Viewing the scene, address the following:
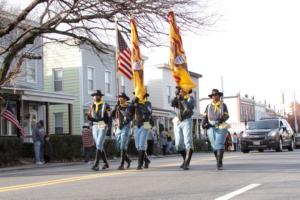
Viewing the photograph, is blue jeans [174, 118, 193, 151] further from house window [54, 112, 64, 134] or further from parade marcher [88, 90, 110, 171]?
house window [54, 112, 64, 134]

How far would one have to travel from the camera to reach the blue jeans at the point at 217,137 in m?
12.4

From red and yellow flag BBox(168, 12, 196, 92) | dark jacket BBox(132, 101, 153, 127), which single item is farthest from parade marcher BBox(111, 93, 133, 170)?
red and yellow flag BBox(168, 12, 196, 92)

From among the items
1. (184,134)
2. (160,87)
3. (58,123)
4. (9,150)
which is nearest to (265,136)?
(9,150)

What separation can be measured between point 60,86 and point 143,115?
2331 centimetres

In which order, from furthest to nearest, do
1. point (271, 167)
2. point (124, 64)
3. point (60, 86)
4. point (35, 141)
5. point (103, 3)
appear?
point (60, 86) → point (124, 64) → point (35, 141) → point (103, 3) → point (271, 167)

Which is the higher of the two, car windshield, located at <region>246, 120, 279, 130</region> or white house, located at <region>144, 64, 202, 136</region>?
white house, located at <region>144, 64, 202, 136</region>

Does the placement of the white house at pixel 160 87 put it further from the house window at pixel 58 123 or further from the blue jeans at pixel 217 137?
the blue jeans at pixel 217 137

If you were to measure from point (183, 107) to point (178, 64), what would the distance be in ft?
6.22

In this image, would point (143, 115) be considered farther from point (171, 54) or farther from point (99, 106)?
point (171, 54)

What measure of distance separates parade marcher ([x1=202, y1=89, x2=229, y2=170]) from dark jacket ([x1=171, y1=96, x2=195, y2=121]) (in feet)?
1.57

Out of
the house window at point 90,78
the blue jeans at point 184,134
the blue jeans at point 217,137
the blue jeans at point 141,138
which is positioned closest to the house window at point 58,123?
the house window at point 90,78

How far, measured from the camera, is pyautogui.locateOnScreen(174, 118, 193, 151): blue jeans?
12227 millimetres

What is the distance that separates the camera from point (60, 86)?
116 ft

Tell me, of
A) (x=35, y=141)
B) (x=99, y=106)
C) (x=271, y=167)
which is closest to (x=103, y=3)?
(x=35, y=141)
